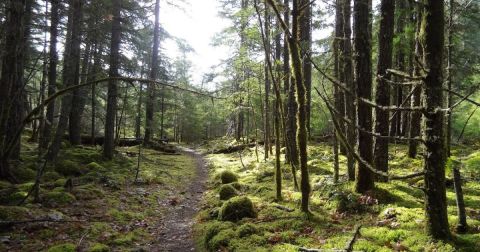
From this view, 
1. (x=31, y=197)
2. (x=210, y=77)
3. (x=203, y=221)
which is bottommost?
(x=203, y=221)

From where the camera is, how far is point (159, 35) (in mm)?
31797

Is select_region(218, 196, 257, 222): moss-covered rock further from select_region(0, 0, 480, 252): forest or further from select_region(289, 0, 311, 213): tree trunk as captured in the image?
select_region(289, 0, 311, 213): tree trunk

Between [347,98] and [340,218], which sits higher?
[347,98]

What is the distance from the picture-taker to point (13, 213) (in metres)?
7.98

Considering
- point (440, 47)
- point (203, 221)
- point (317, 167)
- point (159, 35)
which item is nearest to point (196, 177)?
point (317, 167)

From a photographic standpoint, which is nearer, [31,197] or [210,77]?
[31,197]

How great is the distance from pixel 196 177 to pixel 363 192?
11.2 m

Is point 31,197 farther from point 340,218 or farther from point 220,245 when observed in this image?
point 340,218

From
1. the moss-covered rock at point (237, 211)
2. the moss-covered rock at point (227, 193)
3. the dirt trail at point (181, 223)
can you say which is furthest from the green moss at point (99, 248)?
the moss-covered rock at point (227, 193)

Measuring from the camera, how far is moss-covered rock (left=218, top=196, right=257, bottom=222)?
9023 mm

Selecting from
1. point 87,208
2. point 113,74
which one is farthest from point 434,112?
point 113,74

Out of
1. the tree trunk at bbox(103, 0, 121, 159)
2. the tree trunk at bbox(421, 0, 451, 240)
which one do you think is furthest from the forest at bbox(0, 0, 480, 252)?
the tree trunk at bbox(103, 0, 121, 159)

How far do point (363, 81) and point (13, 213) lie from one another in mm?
8779

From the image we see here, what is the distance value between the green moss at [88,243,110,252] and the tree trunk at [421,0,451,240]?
6039 mm
